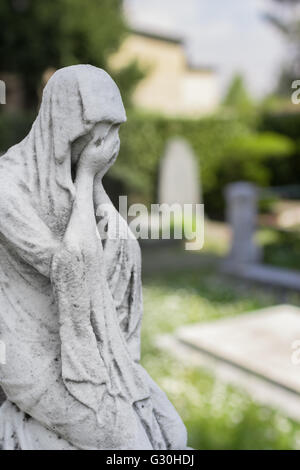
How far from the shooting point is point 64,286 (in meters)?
1.63

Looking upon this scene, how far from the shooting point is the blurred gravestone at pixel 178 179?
45.2ft

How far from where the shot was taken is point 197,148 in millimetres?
15500

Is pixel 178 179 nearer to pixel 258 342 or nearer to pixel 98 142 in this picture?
pixel 258 342

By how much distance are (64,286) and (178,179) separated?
12.5m

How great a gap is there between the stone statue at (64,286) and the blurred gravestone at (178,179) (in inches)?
473

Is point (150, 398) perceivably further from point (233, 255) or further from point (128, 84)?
point (128, 84)

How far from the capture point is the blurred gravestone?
542 inches

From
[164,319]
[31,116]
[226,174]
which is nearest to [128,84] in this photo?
[31,116]

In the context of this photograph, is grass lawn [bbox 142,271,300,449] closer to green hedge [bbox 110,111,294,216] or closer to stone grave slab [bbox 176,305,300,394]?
stone grave slab [bbox 176,305,300,394]

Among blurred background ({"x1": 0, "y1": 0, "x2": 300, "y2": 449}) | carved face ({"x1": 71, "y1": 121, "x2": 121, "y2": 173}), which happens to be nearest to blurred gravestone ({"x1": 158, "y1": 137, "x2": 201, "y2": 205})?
blurred background ({"x1": 0, "y1": 0, "x2": 300, "y2": 449})

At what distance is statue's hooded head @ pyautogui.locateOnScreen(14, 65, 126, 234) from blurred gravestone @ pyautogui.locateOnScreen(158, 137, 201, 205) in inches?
474

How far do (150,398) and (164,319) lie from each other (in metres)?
4.64

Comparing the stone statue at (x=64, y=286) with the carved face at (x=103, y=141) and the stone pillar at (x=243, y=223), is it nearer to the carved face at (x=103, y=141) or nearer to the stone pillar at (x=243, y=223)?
the carved face at (x=103, y=141)

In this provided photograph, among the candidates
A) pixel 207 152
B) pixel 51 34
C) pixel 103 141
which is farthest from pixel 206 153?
pixel 103 141
